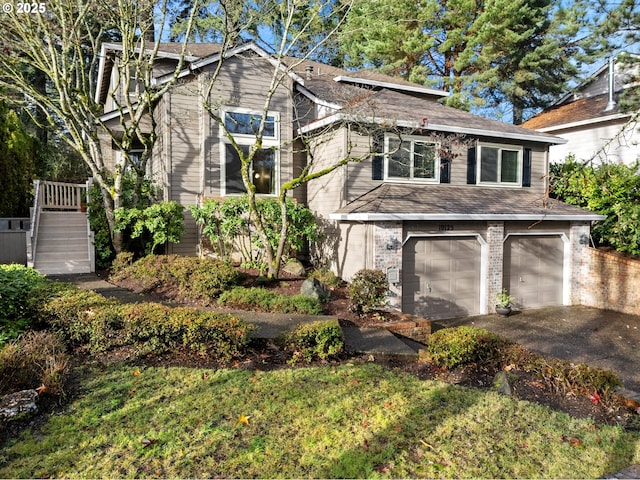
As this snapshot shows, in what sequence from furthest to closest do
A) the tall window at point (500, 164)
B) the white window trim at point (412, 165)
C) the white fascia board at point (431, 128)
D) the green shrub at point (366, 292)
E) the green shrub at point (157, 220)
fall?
the tall window at point (500, 164), the white window trim at point (412, 165), the white fascia board at point (431, 128), the green shrub at point (157, 220), the green shrub at point (366, 292)

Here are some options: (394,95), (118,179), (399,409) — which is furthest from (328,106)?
(399,409)

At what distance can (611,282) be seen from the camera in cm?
1220

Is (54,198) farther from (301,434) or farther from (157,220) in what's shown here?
(301,434)

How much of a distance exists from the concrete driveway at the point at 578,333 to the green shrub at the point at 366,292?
2231 mm

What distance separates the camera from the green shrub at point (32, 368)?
4.30 meters

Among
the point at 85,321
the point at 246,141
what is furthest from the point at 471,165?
the point at 85,321

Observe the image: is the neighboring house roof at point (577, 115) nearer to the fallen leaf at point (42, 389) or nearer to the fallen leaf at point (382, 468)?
the fallen leaf at point (382, 468)

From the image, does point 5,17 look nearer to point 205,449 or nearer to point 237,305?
point 237,305

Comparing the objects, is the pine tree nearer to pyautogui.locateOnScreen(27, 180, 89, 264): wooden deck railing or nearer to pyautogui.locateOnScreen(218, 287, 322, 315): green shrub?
pyautogui.locateOnScreen(27, 180, 89, 264): wooden deck railing

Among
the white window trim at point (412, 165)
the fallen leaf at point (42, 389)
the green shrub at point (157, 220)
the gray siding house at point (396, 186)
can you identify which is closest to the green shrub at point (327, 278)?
the gray siding house at point (396, 186)

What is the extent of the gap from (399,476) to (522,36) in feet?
72.9

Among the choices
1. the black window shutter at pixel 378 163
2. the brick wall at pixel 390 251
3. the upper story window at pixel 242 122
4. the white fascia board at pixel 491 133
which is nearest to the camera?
the brick wall at pixel 390 251

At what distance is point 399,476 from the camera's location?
10.5 feet

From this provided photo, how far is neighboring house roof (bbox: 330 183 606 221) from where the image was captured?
10.2m
